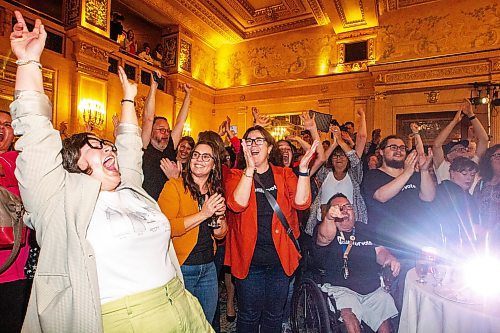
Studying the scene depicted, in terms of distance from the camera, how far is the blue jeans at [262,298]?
98.1 inches

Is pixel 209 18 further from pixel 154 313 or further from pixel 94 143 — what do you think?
pixel 154 313

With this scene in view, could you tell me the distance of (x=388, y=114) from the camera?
31.7ft

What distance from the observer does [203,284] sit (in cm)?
233

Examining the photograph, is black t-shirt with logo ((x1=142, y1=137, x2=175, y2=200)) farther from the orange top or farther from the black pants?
the black pants

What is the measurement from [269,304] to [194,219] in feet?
3.05

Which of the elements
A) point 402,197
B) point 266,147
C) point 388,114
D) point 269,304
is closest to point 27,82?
point 266,147

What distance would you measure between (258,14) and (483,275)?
10796 millimetres

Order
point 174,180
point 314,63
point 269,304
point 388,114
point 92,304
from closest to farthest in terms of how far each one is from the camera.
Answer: point 92,304 < point 174,180 < point 269,304 < point 388,114 < point 314,63

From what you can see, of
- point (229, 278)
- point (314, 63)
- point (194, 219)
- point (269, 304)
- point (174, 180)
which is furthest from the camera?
point (314, 63)

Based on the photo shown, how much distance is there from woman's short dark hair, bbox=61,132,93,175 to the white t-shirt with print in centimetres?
17

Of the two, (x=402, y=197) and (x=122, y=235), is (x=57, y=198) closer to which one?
(x=122, y=235)

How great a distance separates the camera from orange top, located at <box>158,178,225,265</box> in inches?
86.0

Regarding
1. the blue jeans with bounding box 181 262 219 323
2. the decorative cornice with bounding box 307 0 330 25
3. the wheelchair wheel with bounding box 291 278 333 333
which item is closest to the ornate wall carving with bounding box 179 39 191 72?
the decorative cornice with bounding box 307 0 330 25

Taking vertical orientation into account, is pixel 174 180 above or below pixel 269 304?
above
